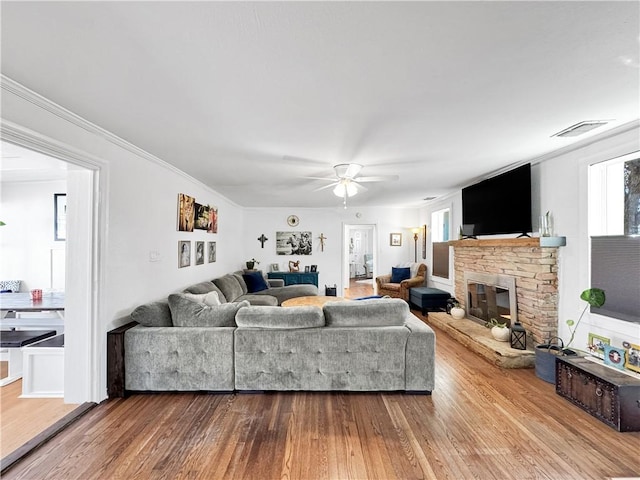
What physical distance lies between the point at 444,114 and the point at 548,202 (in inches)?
87.6

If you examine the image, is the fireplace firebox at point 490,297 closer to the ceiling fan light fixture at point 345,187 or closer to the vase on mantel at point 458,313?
the vase on mantel at point 458,313

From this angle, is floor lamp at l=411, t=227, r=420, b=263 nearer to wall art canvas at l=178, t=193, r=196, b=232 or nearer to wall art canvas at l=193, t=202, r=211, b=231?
wall art canvas at l=193, t=202, r=211, b=231

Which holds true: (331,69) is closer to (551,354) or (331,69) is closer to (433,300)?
(551,354)

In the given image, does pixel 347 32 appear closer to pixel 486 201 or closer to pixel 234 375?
pixel 234 375

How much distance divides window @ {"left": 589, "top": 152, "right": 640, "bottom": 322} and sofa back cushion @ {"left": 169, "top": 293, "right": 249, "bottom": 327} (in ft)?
11.7

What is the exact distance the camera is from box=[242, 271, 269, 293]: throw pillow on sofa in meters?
6.05

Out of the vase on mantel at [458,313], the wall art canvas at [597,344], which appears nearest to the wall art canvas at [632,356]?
the wall art canvas at [597,344]

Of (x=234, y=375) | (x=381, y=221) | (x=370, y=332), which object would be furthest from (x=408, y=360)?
(x=381, y=221)

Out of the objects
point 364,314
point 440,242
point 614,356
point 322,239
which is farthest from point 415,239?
point 364,314

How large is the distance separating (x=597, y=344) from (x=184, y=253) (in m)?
4.88

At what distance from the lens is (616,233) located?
8.85 ft

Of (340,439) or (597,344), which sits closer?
(340,439)

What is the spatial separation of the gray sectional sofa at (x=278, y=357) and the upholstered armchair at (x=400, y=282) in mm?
3868

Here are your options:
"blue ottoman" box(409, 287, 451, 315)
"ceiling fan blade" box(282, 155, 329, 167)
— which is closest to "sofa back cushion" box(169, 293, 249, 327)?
"ceiling fan blade" box(282, 155, 329, 167)
